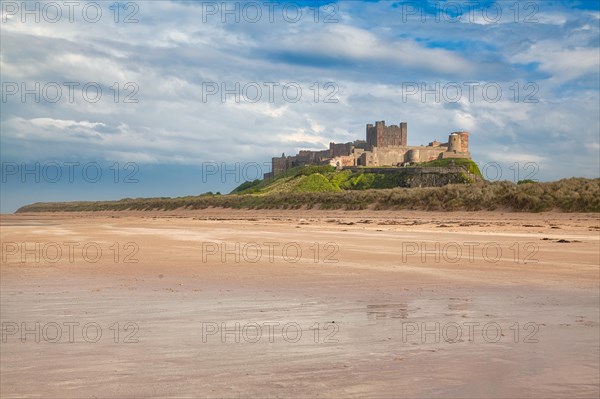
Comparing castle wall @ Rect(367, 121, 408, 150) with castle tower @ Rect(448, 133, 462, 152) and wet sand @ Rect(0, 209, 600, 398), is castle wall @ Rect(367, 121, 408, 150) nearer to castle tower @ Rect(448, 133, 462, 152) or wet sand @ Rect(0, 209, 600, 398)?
castle tower @ Rect(448, 133, 462, 152)

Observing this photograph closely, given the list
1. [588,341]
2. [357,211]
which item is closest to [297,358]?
[588,341]

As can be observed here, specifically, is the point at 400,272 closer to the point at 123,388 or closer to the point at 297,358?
the point at 297,358

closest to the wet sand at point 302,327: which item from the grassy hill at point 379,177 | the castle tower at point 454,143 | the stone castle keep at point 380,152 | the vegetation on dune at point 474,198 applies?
the vegetation on dune at point 474,198

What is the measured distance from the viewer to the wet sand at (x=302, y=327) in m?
4.55

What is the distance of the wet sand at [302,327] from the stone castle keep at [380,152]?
321ft

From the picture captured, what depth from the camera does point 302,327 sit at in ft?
21.8

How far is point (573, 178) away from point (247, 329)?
36.1m

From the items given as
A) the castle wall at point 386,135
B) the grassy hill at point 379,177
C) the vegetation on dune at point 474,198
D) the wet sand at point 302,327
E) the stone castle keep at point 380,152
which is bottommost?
the wet sand at point 302,327

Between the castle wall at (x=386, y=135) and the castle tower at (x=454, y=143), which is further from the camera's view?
the castle wall at (x=386, y=135)

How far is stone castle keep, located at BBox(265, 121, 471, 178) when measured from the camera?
113 m

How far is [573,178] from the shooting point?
124 feet

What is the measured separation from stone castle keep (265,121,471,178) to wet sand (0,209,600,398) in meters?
97.7

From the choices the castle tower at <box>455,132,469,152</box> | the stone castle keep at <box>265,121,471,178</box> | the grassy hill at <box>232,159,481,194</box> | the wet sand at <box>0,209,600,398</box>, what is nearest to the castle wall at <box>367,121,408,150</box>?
the stone castle keep at <box>265,121,471,178</box>

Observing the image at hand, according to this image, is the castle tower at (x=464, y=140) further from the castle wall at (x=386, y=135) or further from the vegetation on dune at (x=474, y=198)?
the vegetation on dune at (x=474, y=198)
